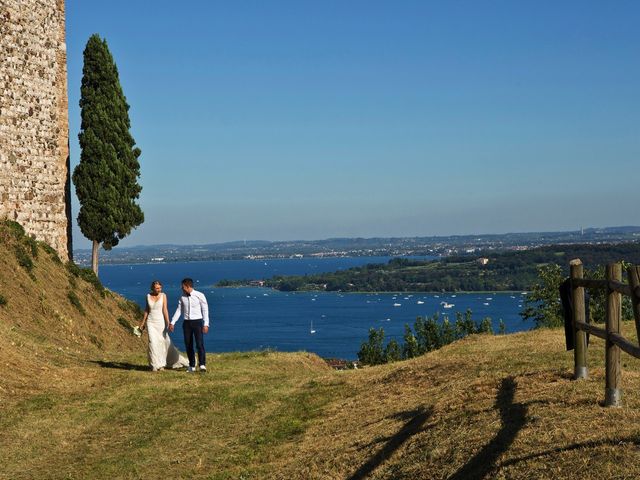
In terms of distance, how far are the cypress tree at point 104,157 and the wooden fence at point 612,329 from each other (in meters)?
28.4

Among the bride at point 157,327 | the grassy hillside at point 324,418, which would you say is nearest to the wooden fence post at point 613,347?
the grassy hillside at point 324,418

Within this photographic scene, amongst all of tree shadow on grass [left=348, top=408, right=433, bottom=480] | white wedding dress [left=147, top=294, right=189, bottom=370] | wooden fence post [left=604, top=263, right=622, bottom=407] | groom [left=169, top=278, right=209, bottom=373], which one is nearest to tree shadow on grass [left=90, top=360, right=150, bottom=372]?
white wedding dress [left=147, top=294, right=189, bottom=370]

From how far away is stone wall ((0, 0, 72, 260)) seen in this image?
105 feet

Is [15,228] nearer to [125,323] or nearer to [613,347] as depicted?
[125,323]

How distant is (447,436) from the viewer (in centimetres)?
1177

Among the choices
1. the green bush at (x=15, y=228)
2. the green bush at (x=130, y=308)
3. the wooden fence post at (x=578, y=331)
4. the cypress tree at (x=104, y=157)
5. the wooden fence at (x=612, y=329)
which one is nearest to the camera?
the wooden fence at (x=612, y=329)

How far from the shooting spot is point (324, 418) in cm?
1584

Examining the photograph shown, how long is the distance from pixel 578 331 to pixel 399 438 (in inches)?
141

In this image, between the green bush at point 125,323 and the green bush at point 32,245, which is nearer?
the green bush at point 32,245

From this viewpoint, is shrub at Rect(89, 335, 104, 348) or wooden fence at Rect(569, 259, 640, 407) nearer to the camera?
wooden fence at Rect(569, 259, 640, 407)

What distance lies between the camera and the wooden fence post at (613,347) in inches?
456

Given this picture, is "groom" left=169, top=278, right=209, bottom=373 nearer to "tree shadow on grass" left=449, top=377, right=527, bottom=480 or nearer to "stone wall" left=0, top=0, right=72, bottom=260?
"tree shadow on grass" left=449, top=377, right=527, bottom=480

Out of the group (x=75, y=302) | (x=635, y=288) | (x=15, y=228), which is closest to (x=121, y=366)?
(x=75, y=302)

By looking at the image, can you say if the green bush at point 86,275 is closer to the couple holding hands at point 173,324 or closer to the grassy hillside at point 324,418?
the grassy hillside at point 324,418
